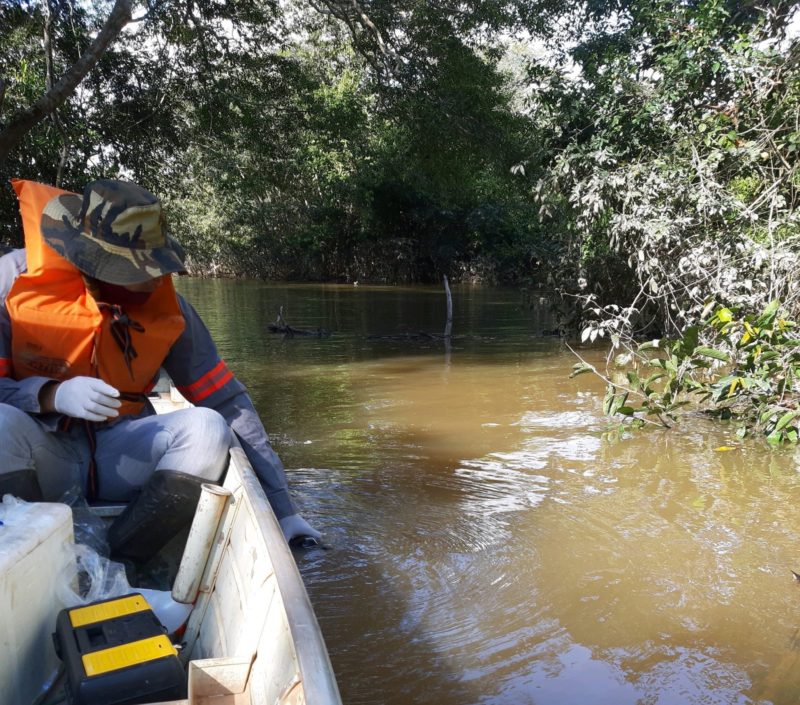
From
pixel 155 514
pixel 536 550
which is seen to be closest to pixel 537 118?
pixel 536 550

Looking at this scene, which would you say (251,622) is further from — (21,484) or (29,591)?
(21,484)

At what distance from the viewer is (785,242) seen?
659 cm

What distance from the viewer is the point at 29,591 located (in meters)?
1.87

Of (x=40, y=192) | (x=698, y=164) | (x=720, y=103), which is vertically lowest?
(x=40, y=192)

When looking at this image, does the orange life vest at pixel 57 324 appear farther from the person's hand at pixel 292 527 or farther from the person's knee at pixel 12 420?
the person's hand at pixel 292 527

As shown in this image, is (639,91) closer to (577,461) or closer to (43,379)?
(577,461)

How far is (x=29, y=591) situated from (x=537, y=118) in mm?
8408

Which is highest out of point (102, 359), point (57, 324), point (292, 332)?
point (57, 324)

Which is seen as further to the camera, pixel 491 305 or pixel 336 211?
pixel 336 211

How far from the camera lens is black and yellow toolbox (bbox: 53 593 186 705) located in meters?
1.69

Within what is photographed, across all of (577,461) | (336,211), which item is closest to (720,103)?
(577,461)

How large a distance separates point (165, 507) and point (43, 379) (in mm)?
511

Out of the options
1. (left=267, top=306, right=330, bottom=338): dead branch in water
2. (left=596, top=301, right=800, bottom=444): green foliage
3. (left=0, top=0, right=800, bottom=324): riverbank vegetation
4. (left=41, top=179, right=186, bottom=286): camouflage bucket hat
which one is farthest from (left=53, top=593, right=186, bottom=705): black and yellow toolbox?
(left=267, top=306, right=330, bottom=338): dead branch in water

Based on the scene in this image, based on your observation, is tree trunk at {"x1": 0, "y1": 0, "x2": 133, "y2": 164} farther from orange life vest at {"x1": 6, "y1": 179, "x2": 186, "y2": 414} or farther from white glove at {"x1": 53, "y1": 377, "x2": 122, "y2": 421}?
white glove at {"x1": 53, "y1": 377, "x2": 122, "y2": 421}
